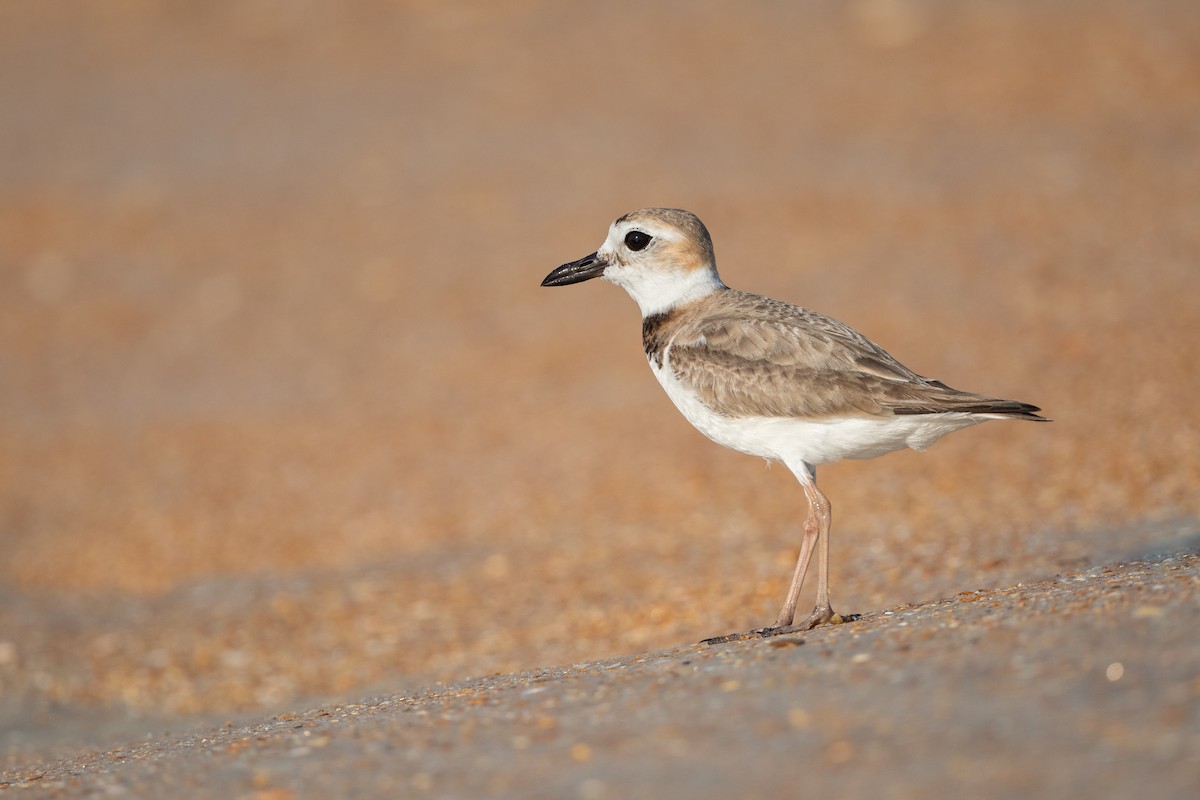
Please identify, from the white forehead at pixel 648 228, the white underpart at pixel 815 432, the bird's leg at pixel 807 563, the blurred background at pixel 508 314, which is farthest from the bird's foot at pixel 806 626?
the white forehead at pixel 648 228

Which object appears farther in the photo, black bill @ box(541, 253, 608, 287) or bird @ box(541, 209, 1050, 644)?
black bill @ box(541, 253, 608, 287)

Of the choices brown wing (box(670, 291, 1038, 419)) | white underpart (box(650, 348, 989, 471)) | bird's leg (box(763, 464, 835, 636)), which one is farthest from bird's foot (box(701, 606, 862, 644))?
brown wing (box(670, 291, 1038, 419))

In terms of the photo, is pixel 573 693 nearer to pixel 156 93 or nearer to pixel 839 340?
pixel 839 340

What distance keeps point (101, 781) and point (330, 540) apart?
621 cm

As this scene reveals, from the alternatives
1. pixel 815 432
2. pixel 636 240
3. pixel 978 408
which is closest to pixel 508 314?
pixel 636 240

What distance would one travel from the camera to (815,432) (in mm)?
5547

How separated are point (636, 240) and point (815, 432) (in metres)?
1.45

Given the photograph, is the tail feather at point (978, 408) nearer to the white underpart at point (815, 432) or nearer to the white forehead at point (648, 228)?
the white underpart at point (815, 432)

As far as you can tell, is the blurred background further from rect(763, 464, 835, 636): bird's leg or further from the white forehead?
the white forehead

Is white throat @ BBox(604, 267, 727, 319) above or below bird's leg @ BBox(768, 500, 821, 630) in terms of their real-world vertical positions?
above

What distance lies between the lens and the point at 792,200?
15.9 m

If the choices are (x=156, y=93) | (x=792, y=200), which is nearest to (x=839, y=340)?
(x=792, y=200)

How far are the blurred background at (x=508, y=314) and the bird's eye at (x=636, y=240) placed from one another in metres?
2.37

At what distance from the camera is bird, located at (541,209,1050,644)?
541 centimetres
